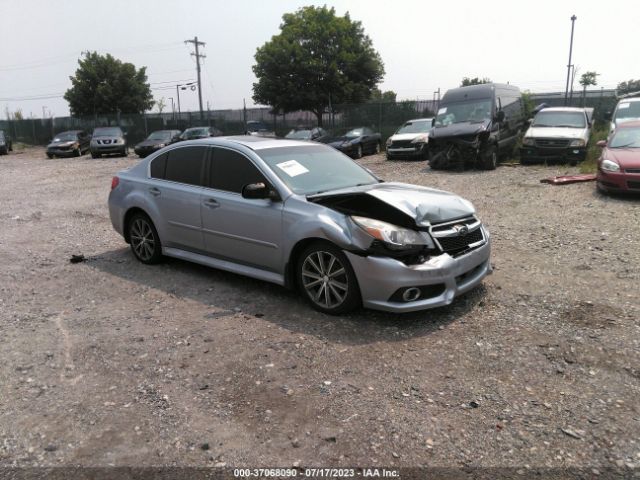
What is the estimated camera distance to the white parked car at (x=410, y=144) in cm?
1827

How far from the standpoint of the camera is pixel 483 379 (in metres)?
3.48

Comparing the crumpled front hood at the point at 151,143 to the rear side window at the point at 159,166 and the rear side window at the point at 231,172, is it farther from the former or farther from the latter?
the rear side window at the point at 231,172

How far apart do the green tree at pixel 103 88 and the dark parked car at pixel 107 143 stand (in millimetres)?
15256

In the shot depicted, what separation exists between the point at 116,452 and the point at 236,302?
7.57 feet

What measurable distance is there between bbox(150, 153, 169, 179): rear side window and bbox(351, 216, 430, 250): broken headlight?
113 inches

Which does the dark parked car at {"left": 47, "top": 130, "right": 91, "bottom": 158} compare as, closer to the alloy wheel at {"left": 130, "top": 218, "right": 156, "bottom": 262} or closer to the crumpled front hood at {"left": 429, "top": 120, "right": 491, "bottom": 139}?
the crumpled front hood at {"left": 429, "top": 120, "right": 491, "bottom": 139}

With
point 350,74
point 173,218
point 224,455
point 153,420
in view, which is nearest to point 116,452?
point 153,420

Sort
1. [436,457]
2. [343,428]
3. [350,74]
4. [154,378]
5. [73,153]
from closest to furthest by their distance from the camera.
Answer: [436,457] → [343,428] → [154,378] → [73,153] → [350,74]

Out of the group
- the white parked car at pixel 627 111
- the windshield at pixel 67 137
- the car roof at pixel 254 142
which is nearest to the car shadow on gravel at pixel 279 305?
the car roof at pixel 254 142

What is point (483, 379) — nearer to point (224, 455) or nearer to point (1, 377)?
point (224, 455)

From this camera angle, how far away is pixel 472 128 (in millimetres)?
14398

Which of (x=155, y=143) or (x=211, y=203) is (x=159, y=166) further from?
(x=155, y=143)

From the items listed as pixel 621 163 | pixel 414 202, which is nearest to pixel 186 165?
pixel 414 202

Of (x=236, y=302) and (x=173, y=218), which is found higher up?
(x=173, y=218)
